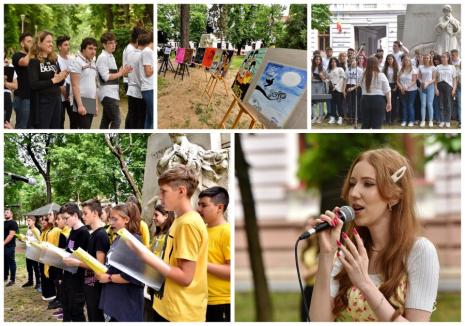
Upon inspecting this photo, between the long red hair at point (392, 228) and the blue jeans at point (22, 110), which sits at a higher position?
the blue jeans at point (22, 110)

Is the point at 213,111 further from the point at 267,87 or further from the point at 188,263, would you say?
the point at 188,263

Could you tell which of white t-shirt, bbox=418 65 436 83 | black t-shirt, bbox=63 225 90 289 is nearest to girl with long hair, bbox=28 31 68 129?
black t-shirt, bbox=63 225 90 289

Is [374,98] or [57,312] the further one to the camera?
[374,98]

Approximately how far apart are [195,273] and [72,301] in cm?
113

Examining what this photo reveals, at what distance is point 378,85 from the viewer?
5.79 metres

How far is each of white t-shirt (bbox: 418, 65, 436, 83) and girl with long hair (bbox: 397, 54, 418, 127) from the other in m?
0.04

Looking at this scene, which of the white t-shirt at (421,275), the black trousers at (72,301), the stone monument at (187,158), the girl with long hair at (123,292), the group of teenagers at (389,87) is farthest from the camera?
the group of teenagers at (389,87)

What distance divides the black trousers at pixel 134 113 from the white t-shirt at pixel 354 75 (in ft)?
4.97

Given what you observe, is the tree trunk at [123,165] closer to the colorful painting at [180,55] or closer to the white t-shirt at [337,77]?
the colorful painting at [180,55]

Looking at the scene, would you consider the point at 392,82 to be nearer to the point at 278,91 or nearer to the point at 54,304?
the point at 278,91

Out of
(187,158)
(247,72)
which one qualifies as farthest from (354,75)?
(187,158)

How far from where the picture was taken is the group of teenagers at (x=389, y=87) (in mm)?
5727

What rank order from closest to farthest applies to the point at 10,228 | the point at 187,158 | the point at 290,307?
the point at 187,158
the point at 10,228
the point at 290,307

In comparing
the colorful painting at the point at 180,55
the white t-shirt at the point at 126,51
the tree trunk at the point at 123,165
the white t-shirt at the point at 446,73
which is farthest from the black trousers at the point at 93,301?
the white t-shirt at the point at 446,73
